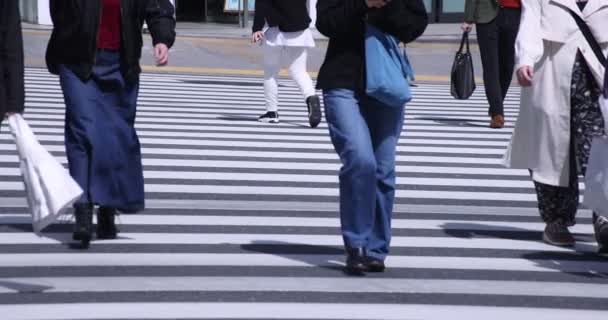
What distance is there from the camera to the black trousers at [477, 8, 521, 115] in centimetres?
1429

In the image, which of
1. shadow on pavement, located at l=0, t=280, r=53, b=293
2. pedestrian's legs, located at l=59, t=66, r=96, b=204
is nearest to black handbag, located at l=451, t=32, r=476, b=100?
pedestrian's legs, located at l=59, t=66, r=96, b=204

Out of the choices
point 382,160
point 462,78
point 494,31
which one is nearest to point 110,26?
point 382,160

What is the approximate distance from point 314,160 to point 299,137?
5.41 ft

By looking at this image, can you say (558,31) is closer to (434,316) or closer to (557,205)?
(557,205)

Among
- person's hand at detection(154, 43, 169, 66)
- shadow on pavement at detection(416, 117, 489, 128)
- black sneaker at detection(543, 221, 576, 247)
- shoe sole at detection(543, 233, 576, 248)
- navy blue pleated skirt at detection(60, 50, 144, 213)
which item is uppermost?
person's hand at detection(154, 43, 169, 66)

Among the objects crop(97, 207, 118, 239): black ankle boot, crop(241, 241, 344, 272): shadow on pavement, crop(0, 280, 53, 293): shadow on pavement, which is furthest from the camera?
crop(97, 207, 118, 239): black ankle boot

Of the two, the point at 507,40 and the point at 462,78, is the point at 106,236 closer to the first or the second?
the point at 507,40

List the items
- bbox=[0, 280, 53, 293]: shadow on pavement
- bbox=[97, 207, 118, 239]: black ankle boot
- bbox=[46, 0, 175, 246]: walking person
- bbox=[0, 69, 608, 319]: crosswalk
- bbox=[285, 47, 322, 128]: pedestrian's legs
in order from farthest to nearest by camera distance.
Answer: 1. bbox=[285, 47, 322, 128]: pedestrian's legs
2. bbox=[97, 207, 118, 239]: black ankle boot
3. bbox=[46, 0, 175, 246]: walking person
4. bbox=[0, 280, 53, 293]: shadow on pavement
5. bbox=[0, 69, 608, 319]: crosswalk

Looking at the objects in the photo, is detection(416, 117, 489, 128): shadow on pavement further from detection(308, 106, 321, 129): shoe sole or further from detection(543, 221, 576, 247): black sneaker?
detection(543, 221, 576, 247): black sneaker

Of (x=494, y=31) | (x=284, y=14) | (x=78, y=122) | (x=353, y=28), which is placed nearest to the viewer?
(x=353, y=28)

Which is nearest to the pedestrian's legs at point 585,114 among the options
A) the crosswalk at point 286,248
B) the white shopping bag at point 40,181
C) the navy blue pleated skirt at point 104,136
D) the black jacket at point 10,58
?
the crosswalk at point 286,248

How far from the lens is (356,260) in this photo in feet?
24.2

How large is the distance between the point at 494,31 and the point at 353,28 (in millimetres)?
7231

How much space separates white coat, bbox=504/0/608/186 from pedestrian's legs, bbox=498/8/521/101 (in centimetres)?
598
